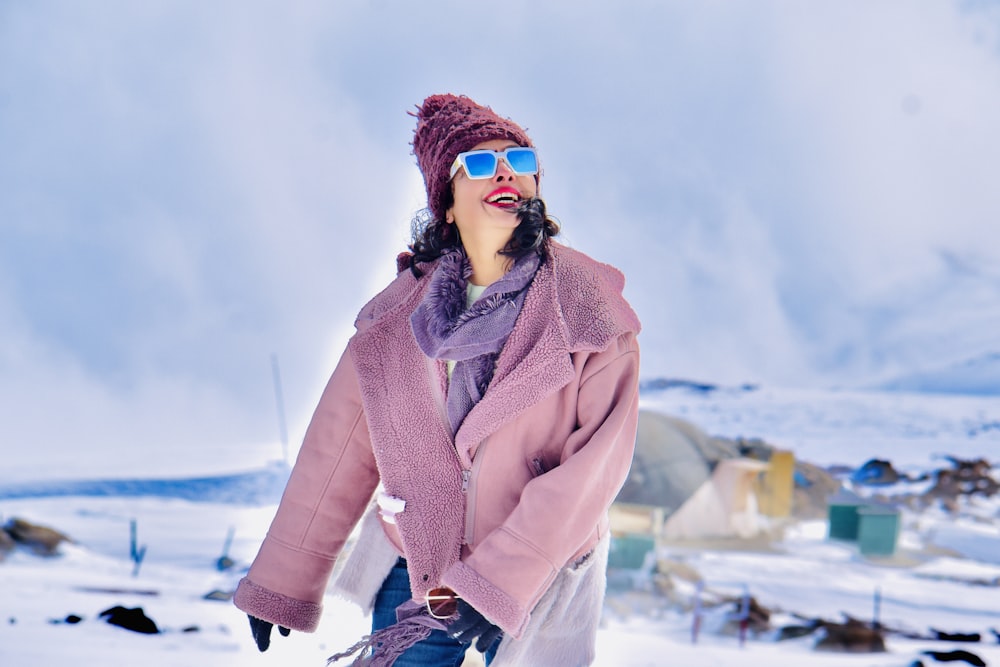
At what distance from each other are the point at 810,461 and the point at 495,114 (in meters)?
2.55

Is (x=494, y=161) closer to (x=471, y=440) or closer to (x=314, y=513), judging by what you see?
(x=471, y=440)

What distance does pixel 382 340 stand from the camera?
1.24 m

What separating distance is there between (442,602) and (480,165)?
1.87ft

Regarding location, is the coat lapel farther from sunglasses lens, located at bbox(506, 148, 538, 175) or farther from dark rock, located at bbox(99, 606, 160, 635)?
dark rock, located at bbox(99, 606, 160, 635)

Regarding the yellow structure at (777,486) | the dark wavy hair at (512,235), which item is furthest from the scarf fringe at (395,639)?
the yellow structure at (777,486)

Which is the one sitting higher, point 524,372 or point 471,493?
point 524,372

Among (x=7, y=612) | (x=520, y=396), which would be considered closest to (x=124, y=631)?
(x=7, y=612)

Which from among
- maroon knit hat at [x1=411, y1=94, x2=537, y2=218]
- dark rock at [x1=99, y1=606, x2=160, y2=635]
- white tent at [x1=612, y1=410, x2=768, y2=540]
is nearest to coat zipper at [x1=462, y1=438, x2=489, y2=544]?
maroon knit hat at [x1=411, y1=94, x2=537, y2=218]

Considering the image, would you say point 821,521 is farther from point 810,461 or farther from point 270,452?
point 270,452

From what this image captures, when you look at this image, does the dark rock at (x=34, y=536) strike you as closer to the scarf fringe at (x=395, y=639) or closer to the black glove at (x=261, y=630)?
the black glove at (x=261, y=630)

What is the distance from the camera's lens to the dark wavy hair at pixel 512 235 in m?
1.20

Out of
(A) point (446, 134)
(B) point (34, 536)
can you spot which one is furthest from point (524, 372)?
(B) point (34, 536)

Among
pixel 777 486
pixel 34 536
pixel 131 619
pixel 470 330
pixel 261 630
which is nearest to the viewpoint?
pixel 470 330

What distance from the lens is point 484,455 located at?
1.12m
